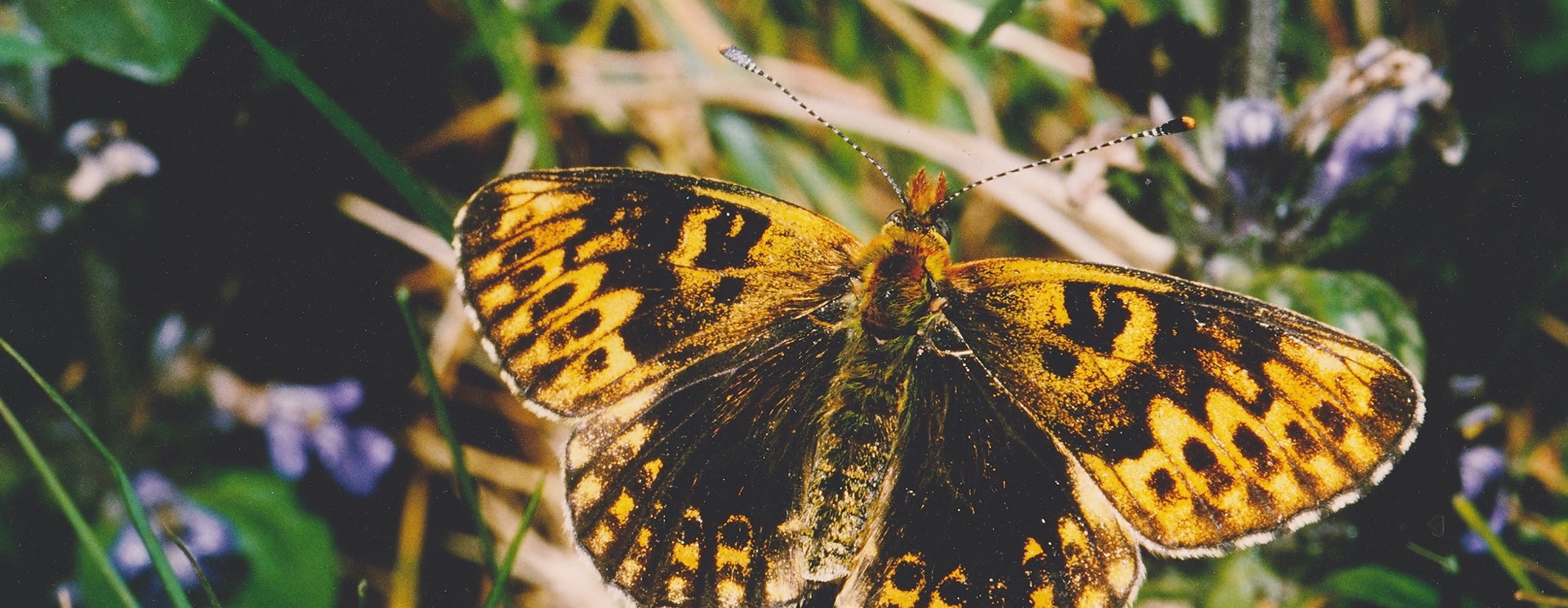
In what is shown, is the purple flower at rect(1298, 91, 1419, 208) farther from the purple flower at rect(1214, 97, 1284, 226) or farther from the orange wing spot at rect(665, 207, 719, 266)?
the orange wing spot at rect(665, 207, 719, 266)

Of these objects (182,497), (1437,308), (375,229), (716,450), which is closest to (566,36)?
(375,229)

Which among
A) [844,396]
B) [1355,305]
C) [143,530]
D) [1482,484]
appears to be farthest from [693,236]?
[1482,484]

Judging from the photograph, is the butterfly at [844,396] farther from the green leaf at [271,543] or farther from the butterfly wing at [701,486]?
the green leaf at [271,543]

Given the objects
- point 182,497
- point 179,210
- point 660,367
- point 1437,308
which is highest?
point 1437,308

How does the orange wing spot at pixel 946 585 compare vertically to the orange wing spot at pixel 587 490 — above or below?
below

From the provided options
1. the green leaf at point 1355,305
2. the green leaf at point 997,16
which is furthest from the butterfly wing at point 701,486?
the green leaf at point 1355,305

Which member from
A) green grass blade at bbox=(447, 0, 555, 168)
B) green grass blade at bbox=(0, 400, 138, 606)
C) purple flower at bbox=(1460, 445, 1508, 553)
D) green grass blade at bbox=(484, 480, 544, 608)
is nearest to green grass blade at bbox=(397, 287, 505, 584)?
green grass blade at bbox=(484, 480, 544, 608)

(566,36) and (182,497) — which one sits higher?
(566,36)

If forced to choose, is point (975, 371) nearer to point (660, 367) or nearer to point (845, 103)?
point (660, 367)
